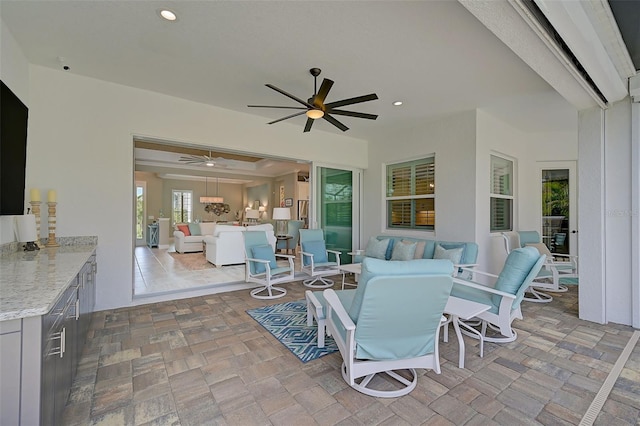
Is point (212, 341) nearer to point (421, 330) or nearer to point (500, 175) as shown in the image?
point (421, 330)

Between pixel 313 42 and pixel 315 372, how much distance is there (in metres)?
2.95

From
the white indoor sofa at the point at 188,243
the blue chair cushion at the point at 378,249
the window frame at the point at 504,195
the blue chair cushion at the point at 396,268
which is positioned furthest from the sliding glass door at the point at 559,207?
the white indoor sofa at the point at 188,243

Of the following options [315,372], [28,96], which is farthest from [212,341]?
[28,96]

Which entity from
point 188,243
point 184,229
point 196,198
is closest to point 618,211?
point 188,243

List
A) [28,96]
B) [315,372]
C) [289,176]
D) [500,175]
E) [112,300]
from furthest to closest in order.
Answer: [289,176] < [500,175] < [112,300] < [28,96] < [315,372]

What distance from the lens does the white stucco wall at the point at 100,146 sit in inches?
135

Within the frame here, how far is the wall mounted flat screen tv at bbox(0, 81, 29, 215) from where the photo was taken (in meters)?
2.29

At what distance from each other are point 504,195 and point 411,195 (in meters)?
1.61

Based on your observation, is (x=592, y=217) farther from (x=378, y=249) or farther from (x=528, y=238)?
(x=378, y=249)

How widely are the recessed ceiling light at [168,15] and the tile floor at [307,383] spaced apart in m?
2.92

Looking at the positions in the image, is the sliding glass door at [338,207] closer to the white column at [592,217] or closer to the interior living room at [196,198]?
the interior living room at [196,198]

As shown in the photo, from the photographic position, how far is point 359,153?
250 inches

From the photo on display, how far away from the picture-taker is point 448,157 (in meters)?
4.84

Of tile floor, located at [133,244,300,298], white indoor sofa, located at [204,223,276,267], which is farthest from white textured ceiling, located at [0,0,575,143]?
white indoor sofa, located at [204,223,276,267]
